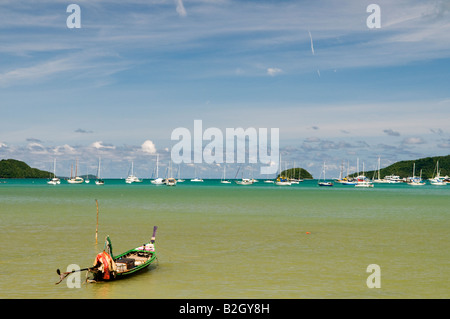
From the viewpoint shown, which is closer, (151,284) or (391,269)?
(151,284)

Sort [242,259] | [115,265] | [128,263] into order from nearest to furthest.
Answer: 1. [115,265]
2. [128,263]
3. [242,259]

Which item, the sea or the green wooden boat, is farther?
the green wooden boat

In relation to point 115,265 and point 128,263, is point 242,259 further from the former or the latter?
point 115,265

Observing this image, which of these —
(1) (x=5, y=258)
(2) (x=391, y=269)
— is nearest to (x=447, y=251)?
(2) (x=391, y=269)

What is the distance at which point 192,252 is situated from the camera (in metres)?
39.7

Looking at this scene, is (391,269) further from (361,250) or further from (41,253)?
(41,253)

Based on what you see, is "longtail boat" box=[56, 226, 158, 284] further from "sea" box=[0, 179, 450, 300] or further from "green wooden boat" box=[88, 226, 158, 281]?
"sea" box=[0, 179, 450, 300]

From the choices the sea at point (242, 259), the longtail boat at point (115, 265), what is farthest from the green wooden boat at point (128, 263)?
the sea at point (242, 259)

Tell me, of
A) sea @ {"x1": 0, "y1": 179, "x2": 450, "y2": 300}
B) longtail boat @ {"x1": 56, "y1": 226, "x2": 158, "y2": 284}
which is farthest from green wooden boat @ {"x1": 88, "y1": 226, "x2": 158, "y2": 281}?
sea @ {"x1": 0, "y1": 179, "x2": 450, "y2": 300}

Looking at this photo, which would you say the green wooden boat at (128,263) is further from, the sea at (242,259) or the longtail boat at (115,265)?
the sea at (242,259)

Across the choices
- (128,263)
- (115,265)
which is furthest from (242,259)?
(115,265)

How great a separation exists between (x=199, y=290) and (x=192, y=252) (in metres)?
12.5
